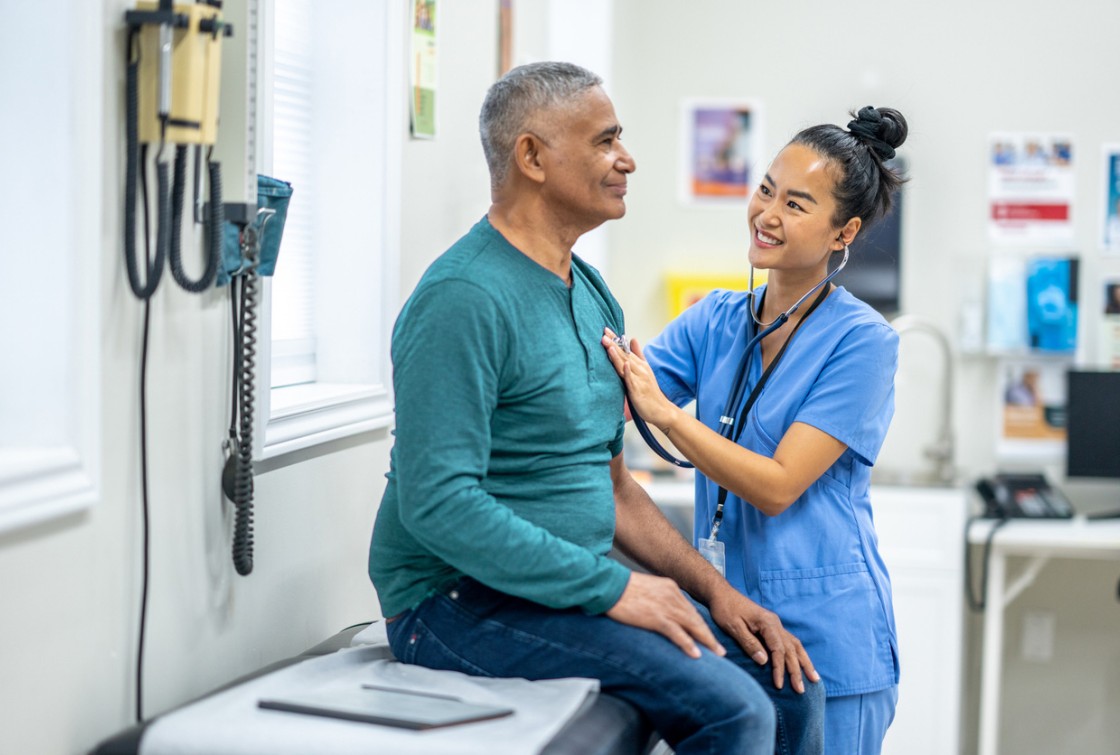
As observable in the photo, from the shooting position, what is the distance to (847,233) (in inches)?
77.7

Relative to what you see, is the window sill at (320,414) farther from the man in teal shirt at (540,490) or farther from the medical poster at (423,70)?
the medical poster at (423,70)

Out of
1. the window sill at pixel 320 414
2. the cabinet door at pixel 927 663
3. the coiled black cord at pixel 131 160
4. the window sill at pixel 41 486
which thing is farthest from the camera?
the cabinet door at pixel 927 663

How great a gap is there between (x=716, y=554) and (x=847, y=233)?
1.80ft

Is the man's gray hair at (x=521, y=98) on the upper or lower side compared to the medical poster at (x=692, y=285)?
upper

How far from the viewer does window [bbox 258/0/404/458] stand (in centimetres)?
225

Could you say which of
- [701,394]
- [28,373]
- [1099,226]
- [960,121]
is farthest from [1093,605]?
[28,373]

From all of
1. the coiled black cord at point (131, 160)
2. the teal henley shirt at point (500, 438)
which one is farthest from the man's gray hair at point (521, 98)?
the coiled black cord at point (131, 160)

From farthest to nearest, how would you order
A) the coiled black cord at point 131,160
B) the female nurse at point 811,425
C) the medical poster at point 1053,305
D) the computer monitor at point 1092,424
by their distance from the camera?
1. the medical poster at point 1053,305
2. the computer monitor at point 1092,424
3. the female nurse at point 811,425
4. the coiled black cord at point 131,160

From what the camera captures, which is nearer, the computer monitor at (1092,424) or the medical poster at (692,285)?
the computer monitor at (1092,424)

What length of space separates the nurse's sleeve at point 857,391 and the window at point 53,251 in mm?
1003

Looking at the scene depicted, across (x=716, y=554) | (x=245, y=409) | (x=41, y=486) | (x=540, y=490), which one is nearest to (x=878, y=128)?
(x=716, y=554)

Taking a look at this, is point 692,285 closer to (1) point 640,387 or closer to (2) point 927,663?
(2) point 927,663

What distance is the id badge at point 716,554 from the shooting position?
6.31 feet

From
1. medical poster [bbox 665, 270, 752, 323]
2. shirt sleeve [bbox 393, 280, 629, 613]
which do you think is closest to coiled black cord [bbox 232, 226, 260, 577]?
shirt sleeve [bbox 393, 280, 629, 613]
